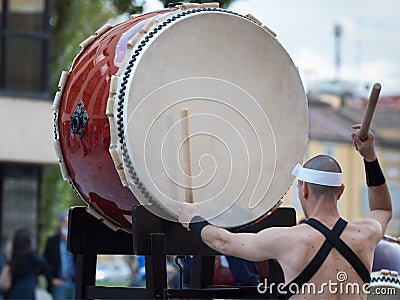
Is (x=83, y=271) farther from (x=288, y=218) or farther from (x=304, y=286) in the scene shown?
(x=304, y=286)

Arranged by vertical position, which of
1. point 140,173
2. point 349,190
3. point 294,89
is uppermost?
point 294,89

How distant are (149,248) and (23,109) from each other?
10277mm

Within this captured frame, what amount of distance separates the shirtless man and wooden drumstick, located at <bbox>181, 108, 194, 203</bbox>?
0.39 m

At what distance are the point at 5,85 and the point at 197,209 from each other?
1059cm

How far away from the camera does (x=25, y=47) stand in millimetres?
14531

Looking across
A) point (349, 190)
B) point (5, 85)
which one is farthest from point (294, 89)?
point (349, 190)

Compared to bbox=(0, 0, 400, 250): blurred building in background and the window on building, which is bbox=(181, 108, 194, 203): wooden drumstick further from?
the window on building

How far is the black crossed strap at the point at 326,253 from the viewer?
332cm

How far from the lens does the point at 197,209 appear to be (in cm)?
380

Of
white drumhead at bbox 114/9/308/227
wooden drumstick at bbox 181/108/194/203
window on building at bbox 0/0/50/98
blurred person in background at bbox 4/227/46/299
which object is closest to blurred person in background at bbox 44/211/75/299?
blurred person in background at bbox 4/227/46/299

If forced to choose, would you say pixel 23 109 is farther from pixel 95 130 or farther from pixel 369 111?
pixel 369 111

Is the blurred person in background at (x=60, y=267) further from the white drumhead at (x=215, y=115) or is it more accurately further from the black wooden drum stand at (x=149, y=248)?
the white drumhead at (x=215, y=115)

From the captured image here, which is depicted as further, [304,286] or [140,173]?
[140,173]

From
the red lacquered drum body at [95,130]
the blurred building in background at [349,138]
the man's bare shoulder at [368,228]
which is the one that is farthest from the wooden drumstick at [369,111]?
the blurred building in background at [349,138]
